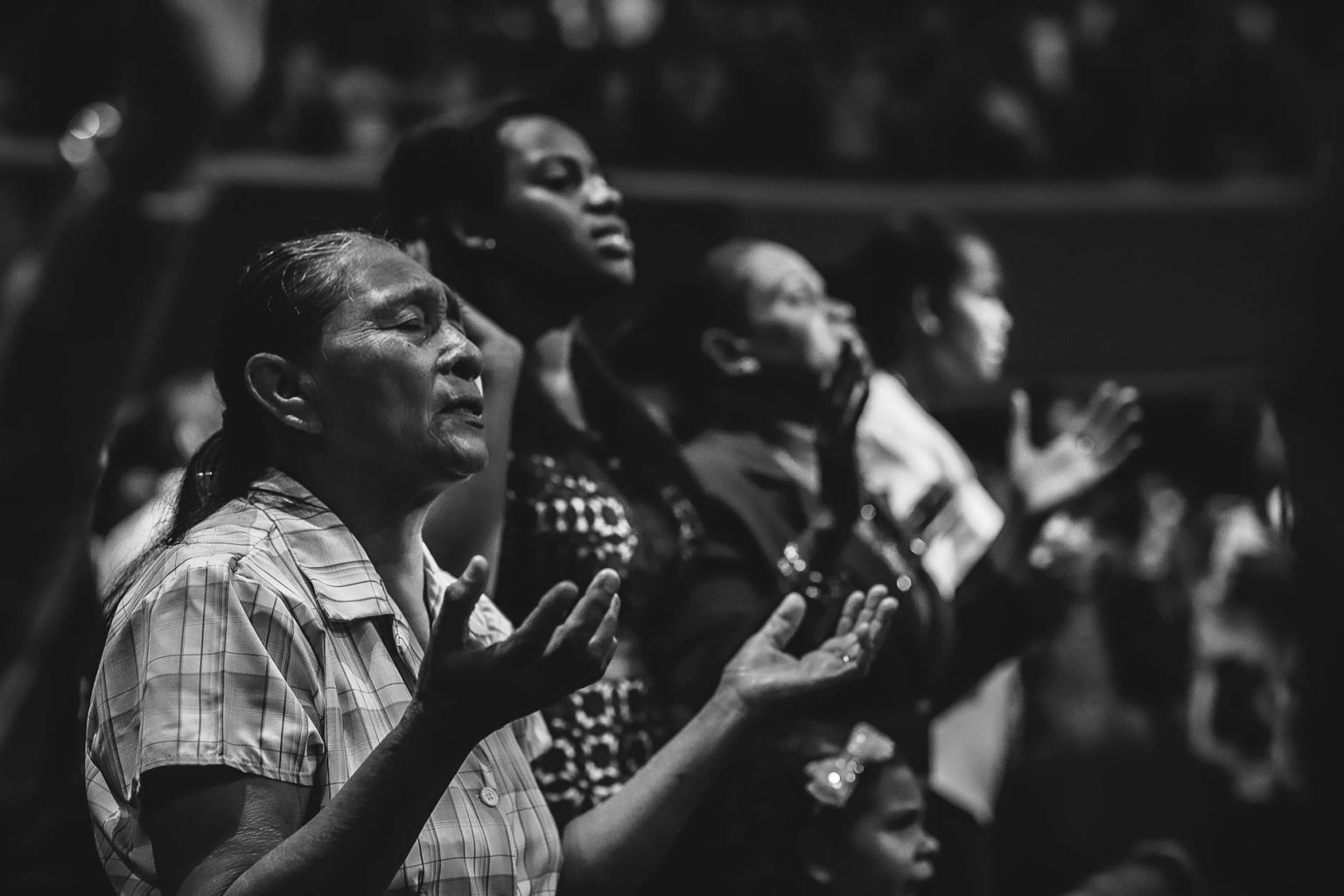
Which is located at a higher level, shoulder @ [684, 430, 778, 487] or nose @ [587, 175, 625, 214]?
nose @ [587, 175, 625, 214]

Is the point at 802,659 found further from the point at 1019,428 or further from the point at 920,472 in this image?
the point at 920,472

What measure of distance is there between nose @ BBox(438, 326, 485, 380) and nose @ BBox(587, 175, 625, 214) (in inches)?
22.6

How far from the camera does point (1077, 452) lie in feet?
7.85

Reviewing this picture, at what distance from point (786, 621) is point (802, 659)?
0.14ft

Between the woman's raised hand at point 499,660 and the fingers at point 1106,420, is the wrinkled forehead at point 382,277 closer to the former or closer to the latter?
the woman's raised hand at point 499,660

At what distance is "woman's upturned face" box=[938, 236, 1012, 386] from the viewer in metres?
2.95

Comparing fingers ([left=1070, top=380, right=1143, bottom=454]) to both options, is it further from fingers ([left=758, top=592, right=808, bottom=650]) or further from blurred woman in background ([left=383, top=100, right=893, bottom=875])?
fingers ([left=758, top=592, right=808, bottom=650])

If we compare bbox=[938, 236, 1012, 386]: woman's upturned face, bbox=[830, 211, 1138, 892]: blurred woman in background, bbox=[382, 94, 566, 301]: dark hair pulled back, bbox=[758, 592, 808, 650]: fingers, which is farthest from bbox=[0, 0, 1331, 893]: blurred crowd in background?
bbox=[758, 592, 808, 650]: fingers

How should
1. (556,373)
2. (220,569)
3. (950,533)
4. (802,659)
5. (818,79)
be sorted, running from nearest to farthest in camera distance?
(220,569), (802,659), (556,373), (950,533), (818,79)

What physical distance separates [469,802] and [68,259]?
236cm

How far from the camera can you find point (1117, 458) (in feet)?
7.91

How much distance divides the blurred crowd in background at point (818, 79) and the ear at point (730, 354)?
2.49m

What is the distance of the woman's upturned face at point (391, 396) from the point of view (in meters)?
1.46

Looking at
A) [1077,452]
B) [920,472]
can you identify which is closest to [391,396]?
[1077,452]
